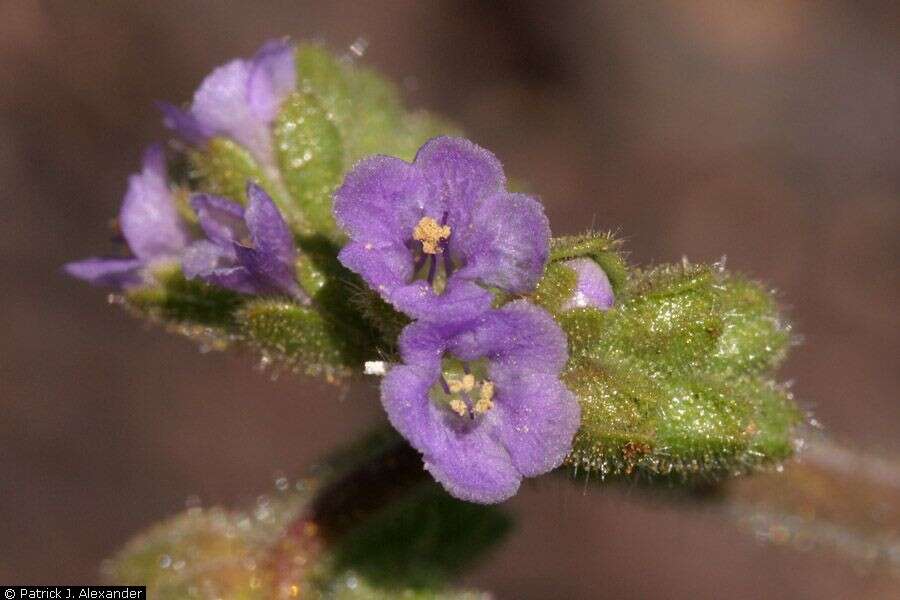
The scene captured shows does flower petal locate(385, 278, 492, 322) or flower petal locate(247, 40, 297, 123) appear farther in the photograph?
flower petal locate(247, 40, 297, 123)

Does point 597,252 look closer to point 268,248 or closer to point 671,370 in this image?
point 671,370

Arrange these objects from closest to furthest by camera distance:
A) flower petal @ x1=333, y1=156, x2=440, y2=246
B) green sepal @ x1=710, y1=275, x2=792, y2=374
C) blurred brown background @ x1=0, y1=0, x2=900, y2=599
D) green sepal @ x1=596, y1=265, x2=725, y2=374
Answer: flower petal @ x1=333, y1=156, x2=440, y2=246
green sepal @ x1=596, y1=265, x2=725, y2=374
green sepal @ x1=710, y1=275, x2=792, y2=374
blurred brown background @ x1=0, y1=0, x2=900, y2=599

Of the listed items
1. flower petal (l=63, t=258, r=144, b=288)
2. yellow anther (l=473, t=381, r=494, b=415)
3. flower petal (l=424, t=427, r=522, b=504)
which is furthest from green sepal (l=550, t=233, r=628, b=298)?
flower petal (l=63, t=258, r=144, b=288)

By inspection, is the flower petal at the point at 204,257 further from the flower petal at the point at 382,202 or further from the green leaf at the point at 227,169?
the flower petal at the point at 382,202

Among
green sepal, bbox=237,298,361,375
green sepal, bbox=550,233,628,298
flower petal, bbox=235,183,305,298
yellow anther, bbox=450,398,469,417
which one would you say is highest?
flower petal, bbox=235,183,305,298

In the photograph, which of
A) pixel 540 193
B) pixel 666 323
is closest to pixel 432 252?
pixel 666 323

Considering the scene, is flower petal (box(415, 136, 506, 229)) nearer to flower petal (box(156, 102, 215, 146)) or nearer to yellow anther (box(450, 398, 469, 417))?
yellow anther (box(450, 398, 469, 417))
